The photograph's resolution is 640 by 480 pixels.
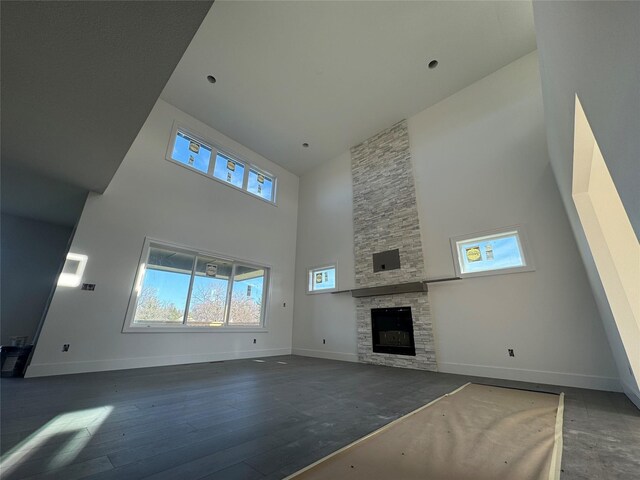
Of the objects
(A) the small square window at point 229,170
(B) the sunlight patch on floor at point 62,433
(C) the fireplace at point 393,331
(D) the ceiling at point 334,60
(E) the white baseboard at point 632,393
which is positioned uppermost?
(D) the ceiling at point 334,60

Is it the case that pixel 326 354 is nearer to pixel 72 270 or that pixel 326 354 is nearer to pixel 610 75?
pixel 72 270

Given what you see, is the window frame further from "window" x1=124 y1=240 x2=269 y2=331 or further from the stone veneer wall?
the stone veneer wall

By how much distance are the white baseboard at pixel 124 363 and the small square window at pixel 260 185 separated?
4371 millimetres

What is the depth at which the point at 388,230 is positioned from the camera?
19.1 feet

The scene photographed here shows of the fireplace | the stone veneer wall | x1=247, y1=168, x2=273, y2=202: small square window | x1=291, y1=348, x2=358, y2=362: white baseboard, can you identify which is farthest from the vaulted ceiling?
x1=291, y1=348, x2=358, y2=362: white baseboard

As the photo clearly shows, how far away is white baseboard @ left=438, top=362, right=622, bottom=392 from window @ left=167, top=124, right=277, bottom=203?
20.6 feet

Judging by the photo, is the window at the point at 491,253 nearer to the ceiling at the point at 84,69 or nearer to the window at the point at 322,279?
the window at the point at 322,279

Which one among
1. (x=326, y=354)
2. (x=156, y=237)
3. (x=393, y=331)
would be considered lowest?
(x=326, y=354)

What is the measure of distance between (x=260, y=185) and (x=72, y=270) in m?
4.71

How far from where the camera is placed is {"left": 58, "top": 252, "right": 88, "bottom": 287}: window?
394 cm

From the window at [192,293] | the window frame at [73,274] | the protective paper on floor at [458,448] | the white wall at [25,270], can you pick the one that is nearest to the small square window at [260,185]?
the window at [192,293]

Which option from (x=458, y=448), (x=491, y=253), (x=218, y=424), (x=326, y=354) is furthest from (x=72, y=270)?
(x=491, y=253)

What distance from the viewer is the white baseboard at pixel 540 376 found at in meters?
3.14

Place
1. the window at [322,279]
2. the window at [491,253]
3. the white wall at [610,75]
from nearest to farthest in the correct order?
1. the white wall at [610,75]
2. the window at [491,253]
3. the window at [322,279]
